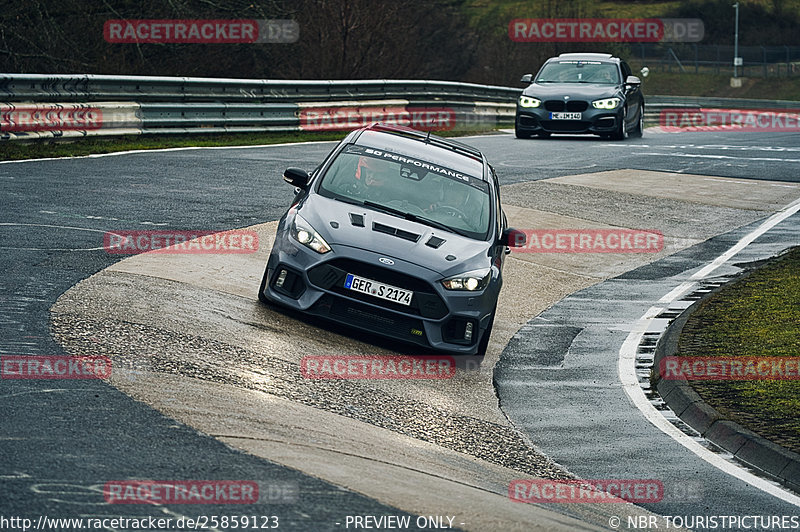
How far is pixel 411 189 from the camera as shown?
1020cm

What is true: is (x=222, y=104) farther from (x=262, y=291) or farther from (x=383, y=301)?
(x=383, y=301)

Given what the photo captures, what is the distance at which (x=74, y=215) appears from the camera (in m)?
12.9

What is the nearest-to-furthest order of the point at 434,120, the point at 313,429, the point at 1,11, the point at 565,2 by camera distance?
the point at 313,429
the point at 1,11
the point at 434,120
the point at 565,2

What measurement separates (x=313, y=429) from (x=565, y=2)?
69909 millimetres

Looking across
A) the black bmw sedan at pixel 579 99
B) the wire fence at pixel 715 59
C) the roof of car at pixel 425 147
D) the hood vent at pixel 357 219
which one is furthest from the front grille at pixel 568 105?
the wire fence at pixel 715 59

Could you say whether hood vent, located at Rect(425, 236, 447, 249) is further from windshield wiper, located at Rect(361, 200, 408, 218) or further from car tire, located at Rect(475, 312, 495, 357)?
car tire, located at Rect(475, 312, 495, 357)

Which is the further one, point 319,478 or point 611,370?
point 611,370

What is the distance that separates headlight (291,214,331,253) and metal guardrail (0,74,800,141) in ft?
30.8

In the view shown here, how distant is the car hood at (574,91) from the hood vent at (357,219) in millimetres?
16383

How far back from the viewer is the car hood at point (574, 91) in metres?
25.2

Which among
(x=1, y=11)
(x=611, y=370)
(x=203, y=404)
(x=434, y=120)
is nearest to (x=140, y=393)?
(x=203, y=404)

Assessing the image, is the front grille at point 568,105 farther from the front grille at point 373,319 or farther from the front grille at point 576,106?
the front grille at point 373,319

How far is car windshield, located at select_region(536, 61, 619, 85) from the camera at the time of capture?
2614cm

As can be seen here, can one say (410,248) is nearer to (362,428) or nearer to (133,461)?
(362,428)
